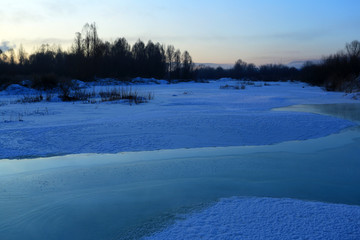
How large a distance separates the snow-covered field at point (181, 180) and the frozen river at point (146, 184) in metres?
0.01

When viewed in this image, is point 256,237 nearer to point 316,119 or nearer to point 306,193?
point 306,193

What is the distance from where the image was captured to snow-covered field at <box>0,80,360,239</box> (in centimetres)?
220

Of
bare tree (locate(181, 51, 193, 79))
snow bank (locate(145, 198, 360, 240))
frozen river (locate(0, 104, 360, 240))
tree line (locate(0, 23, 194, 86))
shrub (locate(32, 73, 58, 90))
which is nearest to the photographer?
snow bank (locate(145, 198, 360, 240))

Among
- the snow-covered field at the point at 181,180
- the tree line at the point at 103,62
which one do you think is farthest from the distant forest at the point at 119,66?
the snow-covered field at the point at 181,180

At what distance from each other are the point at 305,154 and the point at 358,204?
5.79 feet

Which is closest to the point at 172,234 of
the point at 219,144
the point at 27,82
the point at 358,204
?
the point at 358,204

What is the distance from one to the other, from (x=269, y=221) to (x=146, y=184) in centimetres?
142

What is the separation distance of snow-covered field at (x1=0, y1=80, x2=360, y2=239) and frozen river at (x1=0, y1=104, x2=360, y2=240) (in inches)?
0.4

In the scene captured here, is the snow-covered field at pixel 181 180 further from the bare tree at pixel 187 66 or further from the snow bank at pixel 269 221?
the bare tree at pixel 187 66

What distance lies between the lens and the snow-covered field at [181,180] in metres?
2.20

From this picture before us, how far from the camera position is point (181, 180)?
3297 millimetres

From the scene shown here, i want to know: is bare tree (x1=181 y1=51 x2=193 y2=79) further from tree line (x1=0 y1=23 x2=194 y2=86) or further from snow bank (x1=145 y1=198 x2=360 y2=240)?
snow bank (x1=145 y1=198 x2=360 y2=240)

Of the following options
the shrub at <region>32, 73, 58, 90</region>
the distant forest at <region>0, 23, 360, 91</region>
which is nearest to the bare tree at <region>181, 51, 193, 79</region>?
the distant forest at <region>0, 23, 360, 91</region>

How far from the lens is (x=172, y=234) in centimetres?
206
